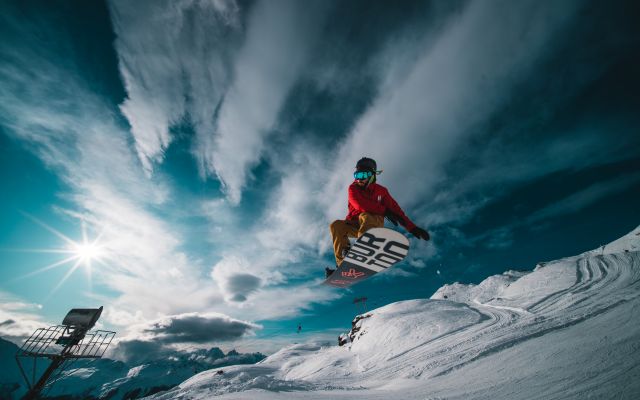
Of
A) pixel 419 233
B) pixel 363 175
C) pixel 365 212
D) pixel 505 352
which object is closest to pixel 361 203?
pixel 365 212

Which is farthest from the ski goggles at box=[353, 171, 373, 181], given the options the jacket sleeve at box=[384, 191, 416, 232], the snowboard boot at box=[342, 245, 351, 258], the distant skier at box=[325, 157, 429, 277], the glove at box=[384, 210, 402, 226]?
the snowboard boot at box=[342, 245, 351, 258]

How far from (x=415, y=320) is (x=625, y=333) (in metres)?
23.6

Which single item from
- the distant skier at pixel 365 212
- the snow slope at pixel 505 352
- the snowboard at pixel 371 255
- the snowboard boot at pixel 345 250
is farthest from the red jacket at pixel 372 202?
the snow slope at pixel 505 352

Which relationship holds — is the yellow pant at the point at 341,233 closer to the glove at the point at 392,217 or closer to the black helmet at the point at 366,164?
the glove at the point at 392,217

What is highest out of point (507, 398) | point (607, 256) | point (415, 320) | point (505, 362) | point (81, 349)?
point (607, 256)

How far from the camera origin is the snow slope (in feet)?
18.5

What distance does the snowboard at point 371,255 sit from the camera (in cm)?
681

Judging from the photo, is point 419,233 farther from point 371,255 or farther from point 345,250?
point 345,250

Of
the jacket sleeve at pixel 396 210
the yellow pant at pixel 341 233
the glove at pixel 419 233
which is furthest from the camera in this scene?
the yellow pant at pixel 341 233

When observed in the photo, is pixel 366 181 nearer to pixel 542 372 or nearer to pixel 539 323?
pixel 542 372

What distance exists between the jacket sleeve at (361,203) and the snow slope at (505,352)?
472 cm

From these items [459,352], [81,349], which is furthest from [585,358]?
[81,349]

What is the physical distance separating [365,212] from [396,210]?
1033 mm

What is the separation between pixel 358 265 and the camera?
7.62 m
